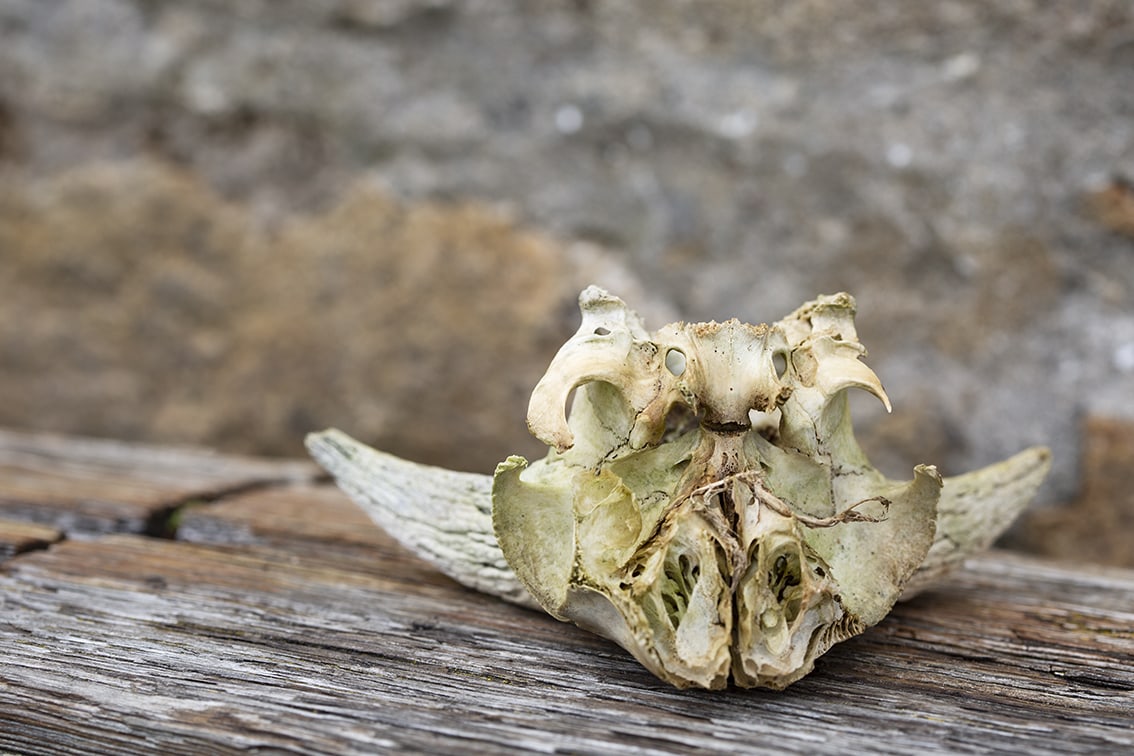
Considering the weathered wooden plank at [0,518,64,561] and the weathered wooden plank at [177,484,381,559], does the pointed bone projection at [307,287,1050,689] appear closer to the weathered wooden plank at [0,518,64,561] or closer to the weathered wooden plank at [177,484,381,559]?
the weathered wooden plank at [177,484,381,559]

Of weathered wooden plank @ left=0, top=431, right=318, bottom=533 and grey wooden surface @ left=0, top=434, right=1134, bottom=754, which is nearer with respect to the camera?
grey wooden surface @ left=0, top=434, right=1134, bottom=754

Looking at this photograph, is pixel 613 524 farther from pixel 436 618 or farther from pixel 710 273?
pixel 710 273

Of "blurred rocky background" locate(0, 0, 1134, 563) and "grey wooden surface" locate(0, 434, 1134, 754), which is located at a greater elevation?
"blurred rocky background" locate(0, 0, 1134, 563)

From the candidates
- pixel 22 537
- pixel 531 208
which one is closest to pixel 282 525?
pixel 22 537

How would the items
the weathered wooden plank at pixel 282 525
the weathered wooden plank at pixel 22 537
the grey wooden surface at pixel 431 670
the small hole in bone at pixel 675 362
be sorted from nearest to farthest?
the grey wooden surface at pixel 431 670
the small hole in bone at pixel 675 362
the weathered wooden plank at pixel 22 537
the weathered wooden plank at pixel 282 525

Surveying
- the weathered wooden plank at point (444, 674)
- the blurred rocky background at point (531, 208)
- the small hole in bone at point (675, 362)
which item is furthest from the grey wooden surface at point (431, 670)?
the blurred rocky background at point (531, 208)

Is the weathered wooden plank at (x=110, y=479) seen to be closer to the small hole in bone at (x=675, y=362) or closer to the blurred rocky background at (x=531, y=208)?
the blurred rocky background at (x=531, y=208)

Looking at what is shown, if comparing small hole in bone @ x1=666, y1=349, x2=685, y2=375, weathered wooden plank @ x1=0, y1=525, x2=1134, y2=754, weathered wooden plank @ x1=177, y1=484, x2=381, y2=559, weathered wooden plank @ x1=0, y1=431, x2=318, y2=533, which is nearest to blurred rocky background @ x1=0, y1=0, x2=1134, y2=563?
weathered wooden plank @ x1=0, y1=431, x2=318, y2=533
